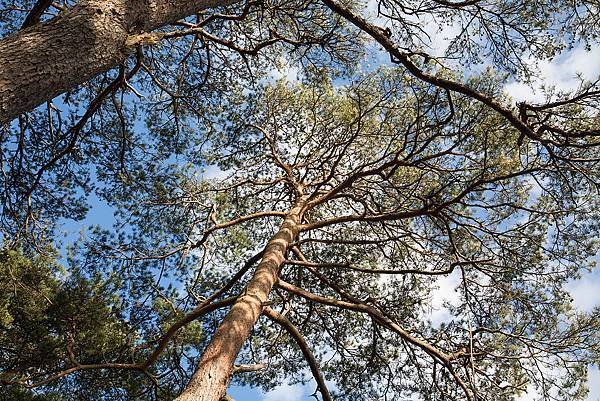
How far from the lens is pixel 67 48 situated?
228 cm

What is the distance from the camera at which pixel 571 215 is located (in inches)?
191

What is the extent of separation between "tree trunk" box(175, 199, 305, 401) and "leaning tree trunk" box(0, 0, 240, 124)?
1584 mm

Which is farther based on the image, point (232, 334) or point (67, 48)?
→ point (232, 334)

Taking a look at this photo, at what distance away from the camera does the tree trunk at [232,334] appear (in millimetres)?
2936

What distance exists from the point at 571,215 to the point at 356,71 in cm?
254

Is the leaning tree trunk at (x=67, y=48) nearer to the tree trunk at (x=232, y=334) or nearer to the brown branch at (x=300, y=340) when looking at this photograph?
the tree trunk at (x=232, y=334)

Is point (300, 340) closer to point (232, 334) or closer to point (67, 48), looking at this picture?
point (232, 334)

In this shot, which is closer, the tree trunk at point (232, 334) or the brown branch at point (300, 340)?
the tree trunk at point (232, 334)

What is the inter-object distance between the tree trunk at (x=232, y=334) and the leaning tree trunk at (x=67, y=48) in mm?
1584

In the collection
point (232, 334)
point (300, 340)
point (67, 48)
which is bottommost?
point (232, 334)

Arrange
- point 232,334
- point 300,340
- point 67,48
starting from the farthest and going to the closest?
point 300,340, point 232,334, point 67,48

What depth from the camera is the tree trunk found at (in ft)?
9.63

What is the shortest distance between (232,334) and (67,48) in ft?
6.14

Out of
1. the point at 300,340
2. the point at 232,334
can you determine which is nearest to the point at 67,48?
the point at 232,334
